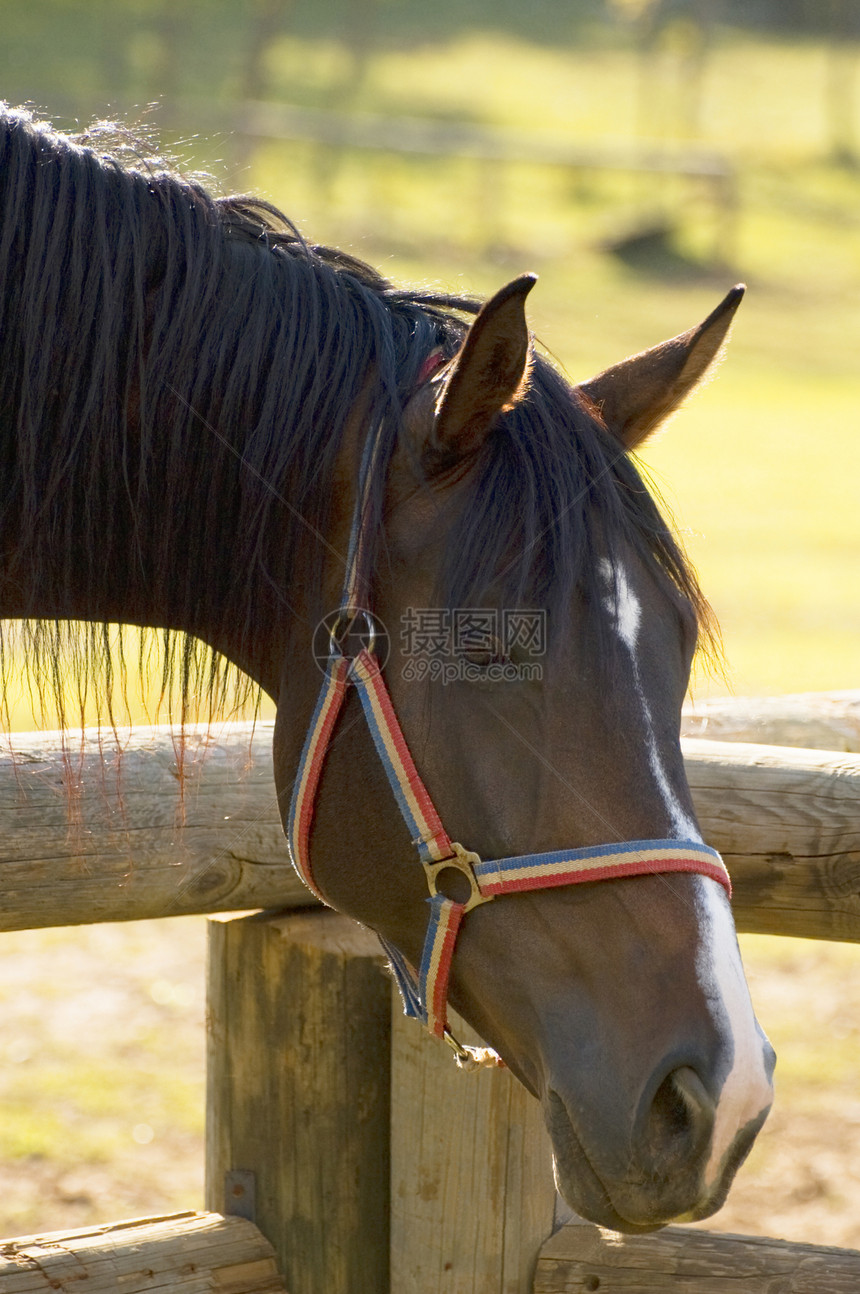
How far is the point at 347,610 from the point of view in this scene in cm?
163

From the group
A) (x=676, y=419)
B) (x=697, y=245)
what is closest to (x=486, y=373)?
(x=676, y=419)

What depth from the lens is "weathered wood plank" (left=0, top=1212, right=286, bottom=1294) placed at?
206 cm

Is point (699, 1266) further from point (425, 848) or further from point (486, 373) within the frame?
point (486, 373)

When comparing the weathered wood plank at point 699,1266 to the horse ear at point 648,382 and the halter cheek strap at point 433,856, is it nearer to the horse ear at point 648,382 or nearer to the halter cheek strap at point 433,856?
the halter cheek strap at point 433,856

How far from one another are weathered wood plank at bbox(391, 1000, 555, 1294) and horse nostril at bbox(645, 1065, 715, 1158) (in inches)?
31.4

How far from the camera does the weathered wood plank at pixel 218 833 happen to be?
2.13 m

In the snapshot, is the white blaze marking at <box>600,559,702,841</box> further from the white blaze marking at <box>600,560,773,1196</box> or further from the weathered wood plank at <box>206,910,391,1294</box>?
the weathered wood plank at <box>206,910,391,1294</box>

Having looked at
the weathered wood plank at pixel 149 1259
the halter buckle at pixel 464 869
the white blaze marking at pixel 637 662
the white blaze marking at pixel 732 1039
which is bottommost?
the weathered wood plank at pixel 149 1259

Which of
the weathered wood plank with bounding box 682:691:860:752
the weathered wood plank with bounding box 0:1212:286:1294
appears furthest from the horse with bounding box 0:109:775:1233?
the weathered wood plank with bounding box 682:691:860:752

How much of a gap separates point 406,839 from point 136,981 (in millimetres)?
3724


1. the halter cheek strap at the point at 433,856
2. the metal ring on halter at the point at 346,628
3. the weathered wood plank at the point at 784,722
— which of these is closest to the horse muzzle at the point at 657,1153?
the halter cheek strap at the point at 433,856

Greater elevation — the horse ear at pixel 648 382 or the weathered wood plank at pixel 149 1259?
the horse ear at pixel 648 382

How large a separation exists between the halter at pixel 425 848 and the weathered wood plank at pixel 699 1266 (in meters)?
0.76

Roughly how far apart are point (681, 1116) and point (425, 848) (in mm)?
419
